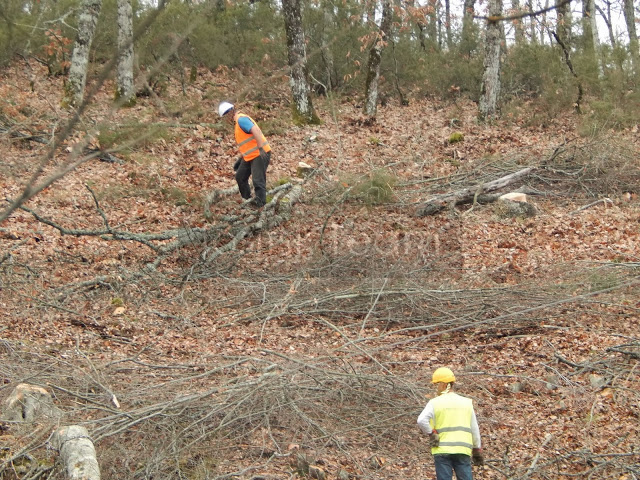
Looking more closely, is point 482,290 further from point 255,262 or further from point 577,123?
point 577,123

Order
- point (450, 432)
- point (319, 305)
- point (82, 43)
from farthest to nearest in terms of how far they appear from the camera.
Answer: point (82, 43) → point (319, 305) → point (450, 432)

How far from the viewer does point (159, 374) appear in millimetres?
6531

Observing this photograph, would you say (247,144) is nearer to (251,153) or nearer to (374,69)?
(251,153)

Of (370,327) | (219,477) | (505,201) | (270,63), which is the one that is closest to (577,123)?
(505,201)

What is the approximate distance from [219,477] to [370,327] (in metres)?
3.31

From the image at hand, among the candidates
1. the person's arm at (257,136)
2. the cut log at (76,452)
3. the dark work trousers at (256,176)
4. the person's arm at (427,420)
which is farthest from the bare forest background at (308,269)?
the person's arm at (257,136)

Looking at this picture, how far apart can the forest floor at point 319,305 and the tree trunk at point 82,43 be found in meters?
0.63

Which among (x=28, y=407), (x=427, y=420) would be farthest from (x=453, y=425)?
(x=28, y=407)

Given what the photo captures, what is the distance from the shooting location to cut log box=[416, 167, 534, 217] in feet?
37.0

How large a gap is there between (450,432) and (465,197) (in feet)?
24.2

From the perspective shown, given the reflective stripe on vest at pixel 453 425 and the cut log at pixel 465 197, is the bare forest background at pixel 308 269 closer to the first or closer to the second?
the cut log at pixel 465 197

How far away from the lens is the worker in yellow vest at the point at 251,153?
32.3 ft

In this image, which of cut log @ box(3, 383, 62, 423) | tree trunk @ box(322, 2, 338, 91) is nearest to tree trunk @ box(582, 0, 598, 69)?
tree trunk @ box(322, 2, 338, 91)

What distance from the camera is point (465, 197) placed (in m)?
11.5
